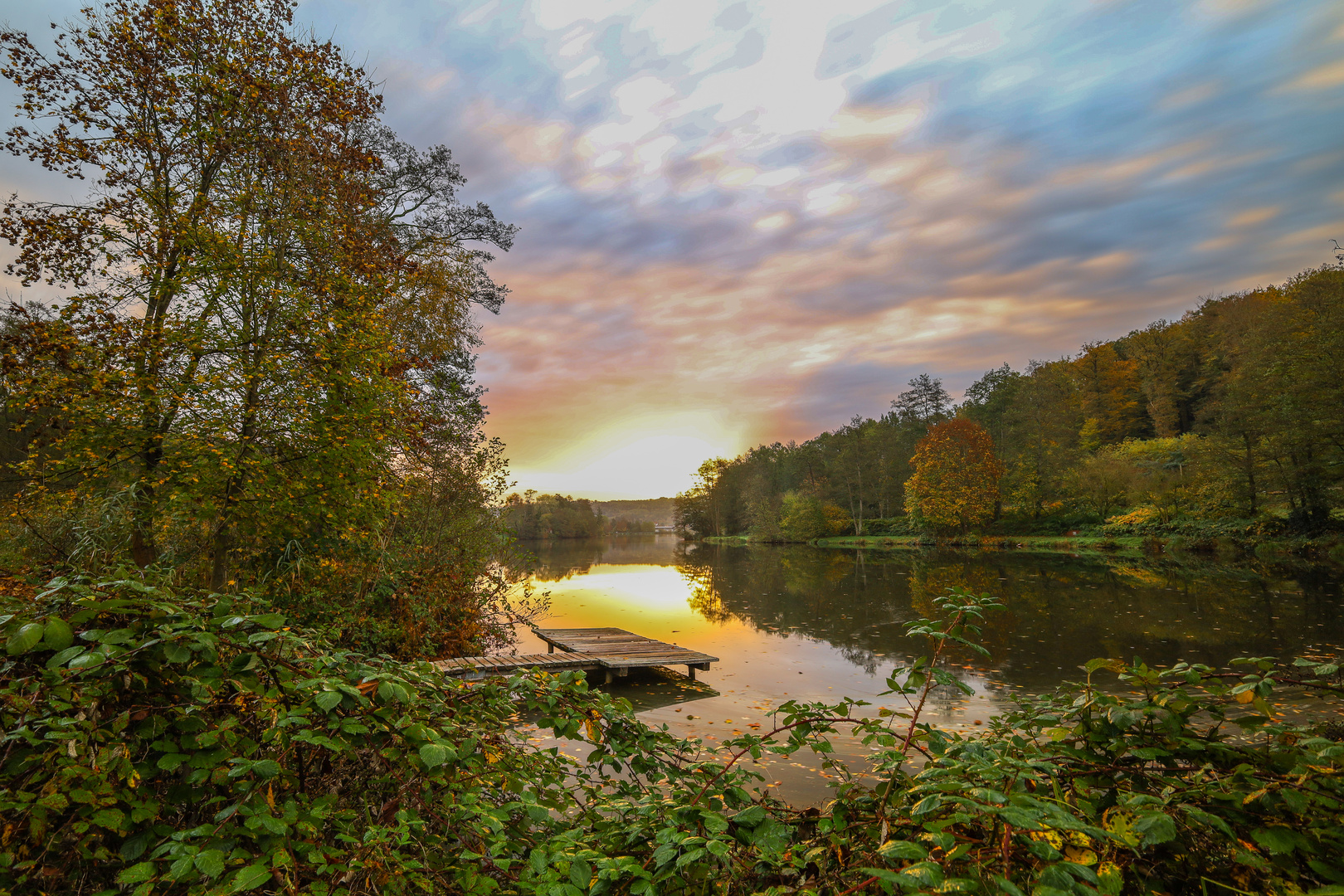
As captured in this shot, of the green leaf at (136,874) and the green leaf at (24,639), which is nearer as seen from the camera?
the green leaf at (136,874)

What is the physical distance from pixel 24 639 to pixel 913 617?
15625 mm

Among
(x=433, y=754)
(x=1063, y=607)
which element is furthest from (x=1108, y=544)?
(x=433, y=754)

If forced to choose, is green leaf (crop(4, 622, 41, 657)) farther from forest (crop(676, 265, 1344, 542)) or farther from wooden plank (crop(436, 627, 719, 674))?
forest (crop(676, 265, 1344, 542))

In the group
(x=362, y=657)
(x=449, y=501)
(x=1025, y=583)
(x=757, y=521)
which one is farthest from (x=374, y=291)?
(x=757, y=521)

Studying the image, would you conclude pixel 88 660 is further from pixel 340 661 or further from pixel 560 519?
pixel 560 519

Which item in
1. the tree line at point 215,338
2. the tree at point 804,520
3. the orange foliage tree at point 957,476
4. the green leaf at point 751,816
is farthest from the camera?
the tree at point 804,520

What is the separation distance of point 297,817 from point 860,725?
1.87 meters

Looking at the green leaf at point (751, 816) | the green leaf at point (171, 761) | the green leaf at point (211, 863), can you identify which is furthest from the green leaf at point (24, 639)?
the green leaf at point (751, 816)

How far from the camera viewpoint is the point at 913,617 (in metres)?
14.6

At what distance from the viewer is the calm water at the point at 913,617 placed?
329 inches

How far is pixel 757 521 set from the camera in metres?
62.3

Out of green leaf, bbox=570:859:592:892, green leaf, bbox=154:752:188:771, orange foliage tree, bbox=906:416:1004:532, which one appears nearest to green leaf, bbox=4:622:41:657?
green leaf, bbox=154:752:188:771

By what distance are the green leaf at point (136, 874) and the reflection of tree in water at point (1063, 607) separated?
671 centimetres

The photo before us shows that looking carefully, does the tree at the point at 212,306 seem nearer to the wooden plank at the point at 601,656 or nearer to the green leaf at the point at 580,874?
the wooden plank at the point at 601,656
